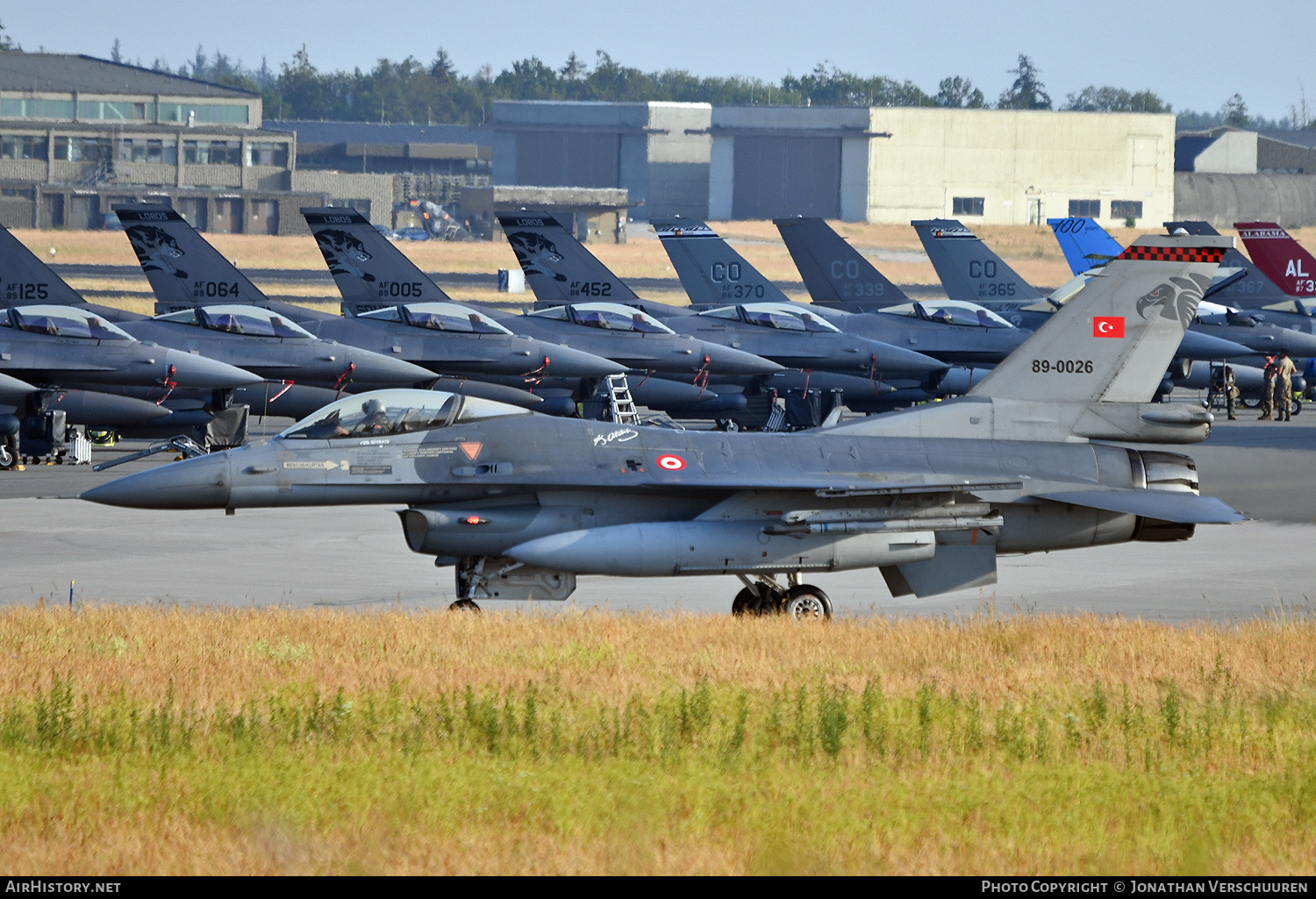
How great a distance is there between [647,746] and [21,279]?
24.5 meters

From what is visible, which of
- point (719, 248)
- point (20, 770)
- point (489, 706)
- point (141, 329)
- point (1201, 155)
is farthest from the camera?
point (1201, 155)

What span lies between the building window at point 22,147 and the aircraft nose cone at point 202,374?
101m

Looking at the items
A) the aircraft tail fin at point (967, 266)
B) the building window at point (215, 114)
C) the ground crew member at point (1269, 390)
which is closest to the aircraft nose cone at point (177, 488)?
the aircraft tail fin at point (967, 266)

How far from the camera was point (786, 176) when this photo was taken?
129 meters

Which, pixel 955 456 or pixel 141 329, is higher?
pixel 141 329

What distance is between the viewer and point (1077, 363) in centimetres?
1575

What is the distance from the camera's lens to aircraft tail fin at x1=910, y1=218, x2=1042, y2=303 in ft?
137

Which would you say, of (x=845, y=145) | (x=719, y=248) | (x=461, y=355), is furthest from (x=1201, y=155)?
(x=461, y=355)

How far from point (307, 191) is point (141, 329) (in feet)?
322

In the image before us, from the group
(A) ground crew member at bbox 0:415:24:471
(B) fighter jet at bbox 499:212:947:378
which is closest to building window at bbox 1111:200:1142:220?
(B) fighter jet at bbox 499:212:947:378

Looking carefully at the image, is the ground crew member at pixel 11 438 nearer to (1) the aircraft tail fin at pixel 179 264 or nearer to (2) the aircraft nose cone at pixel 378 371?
(1) the aircraft tail fin at pixel 179 264

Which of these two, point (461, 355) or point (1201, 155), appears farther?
point (1201, 155)

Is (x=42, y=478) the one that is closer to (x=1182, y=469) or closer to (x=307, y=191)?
(x=1182, y=469)

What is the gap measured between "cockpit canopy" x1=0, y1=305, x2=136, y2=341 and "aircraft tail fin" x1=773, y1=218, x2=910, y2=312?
1821 centimetres
